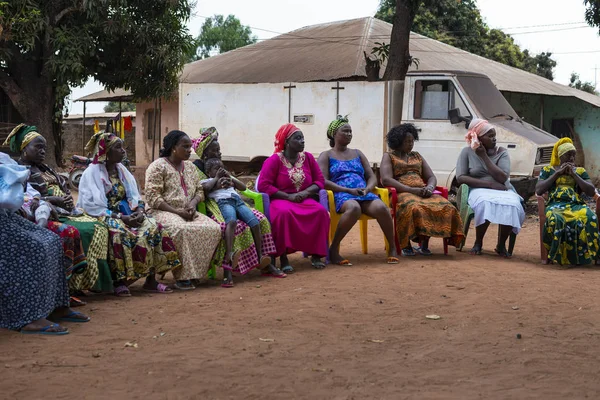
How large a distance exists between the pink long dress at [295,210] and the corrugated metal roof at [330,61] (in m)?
9.61

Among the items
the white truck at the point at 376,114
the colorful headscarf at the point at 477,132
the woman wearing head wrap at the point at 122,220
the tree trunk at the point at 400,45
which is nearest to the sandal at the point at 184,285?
the woman wearing head wrap at the point at 122,220

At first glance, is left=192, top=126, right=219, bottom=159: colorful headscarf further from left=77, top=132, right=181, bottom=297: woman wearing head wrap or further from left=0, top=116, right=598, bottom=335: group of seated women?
left=77, top=132, right=181, bottom=297: woman wearing head wrap

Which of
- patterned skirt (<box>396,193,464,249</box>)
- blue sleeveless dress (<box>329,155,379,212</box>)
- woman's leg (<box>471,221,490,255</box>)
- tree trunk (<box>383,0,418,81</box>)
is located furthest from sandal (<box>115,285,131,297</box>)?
tree trunk (<box>383,0,418,81</box>)

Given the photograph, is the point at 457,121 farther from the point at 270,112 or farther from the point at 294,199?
the point at 294,199

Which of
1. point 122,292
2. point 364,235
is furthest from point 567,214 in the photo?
point 122,292

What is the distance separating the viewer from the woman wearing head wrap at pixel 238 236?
7293mm

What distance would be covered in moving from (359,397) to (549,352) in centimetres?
146

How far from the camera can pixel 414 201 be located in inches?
339

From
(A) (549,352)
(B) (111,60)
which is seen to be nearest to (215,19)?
(B) (111,60)

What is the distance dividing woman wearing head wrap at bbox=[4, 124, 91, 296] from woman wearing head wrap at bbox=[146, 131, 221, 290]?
34.5 inches

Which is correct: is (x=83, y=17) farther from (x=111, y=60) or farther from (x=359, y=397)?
(x=359, y=397)

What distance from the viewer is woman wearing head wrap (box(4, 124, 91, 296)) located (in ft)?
19.4

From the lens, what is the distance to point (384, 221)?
8.46m

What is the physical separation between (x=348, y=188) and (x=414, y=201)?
0.72 m
